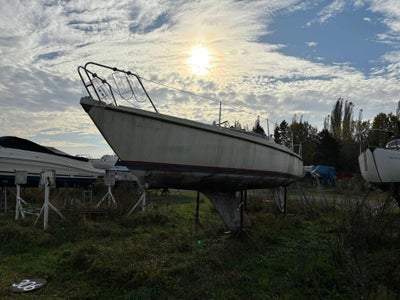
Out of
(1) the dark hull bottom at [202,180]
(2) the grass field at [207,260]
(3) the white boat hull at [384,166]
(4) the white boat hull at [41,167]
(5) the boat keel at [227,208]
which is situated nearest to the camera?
(2) the grass field at [207,260]

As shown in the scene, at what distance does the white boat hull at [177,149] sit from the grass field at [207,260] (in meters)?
1.32

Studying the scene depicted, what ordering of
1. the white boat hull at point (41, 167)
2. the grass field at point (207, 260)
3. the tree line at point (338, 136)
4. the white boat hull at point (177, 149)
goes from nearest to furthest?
the grass field at point (207, 260)
the white boat hull at point (177, 149)
the white boat hull at point (41, 167)
the tree line at point (338, 136)

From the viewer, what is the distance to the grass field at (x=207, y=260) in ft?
15.9

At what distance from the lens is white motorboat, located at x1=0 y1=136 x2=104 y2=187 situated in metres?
12.4

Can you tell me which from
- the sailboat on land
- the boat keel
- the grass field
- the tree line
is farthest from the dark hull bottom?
the tree line

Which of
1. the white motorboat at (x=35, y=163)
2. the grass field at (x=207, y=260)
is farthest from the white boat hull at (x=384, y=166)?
the white motorboat at (x=35, y=163)

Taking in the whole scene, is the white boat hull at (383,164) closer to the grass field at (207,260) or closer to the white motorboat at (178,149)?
the grass field at (207,260)

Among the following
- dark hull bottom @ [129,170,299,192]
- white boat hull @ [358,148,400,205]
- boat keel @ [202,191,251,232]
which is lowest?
boat keel @ [202,191,251,232]

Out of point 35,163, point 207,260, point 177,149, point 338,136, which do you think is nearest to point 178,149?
point 177,149

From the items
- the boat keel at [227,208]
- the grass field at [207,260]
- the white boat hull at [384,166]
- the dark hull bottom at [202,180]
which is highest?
the white boat hull at [384,166]

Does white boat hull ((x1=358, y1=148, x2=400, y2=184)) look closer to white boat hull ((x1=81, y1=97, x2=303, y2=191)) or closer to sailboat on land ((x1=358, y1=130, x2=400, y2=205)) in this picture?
sailboat on land ((x1=358, y1=130, x2=400, y2=205))

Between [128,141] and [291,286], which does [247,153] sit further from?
[291,286]

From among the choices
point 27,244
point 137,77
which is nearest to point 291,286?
point 137,77

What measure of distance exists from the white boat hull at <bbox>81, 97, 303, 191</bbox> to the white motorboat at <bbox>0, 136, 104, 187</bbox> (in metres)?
6.55
